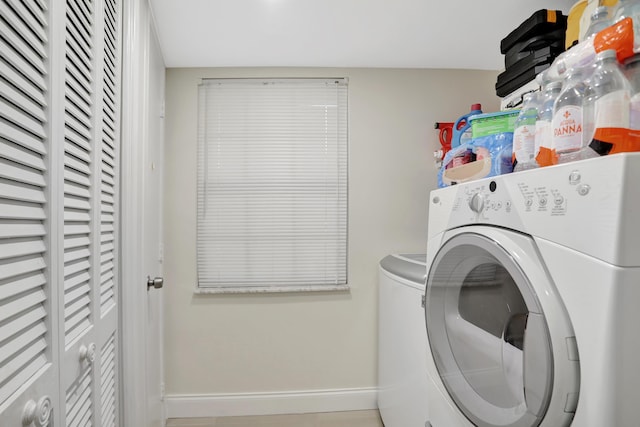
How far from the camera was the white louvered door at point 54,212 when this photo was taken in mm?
521

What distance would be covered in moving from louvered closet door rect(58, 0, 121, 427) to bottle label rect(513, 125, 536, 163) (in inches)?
45.3

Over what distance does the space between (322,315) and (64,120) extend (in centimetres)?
167

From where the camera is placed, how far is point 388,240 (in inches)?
78.9

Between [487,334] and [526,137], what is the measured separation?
0.58m

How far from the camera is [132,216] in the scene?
1191 mm

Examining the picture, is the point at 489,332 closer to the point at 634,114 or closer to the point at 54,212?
the point at 634,114

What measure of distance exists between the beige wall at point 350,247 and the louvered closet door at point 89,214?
32.0 inches

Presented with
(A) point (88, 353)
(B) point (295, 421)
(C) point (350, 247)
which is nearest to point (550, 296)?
(A) point (88, 353)

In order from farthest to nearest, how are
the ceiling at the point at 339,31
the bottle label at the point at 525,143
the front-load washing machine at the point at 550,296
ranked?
the ceiling at the point at 339,31, the bottle label at the point at 525,143, the front-load washing machine at the point at 550,296

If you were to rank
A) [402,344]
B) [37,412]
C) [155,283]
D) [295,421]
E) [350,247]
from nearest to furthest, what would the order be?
1. [37,412]
2. [155,283]
3. [402,344]
4. [295,421]
5. [350,247]

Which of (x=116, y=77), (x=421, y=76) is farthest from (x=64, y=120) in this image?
(x=421, y=76)

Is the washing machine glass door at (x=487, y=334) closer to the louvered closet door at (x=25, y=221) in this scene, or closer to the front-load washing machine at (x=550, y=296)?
the front-load washing machine at (x=550, y=296)

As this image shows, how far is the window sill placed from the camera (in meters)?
1.92

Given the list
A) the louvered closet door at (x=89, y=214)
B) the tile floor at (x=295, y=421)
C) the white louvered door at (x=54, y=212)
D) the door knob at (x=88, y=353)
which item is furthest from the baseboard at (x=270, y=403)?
the door knob at (x=88, y=353)
